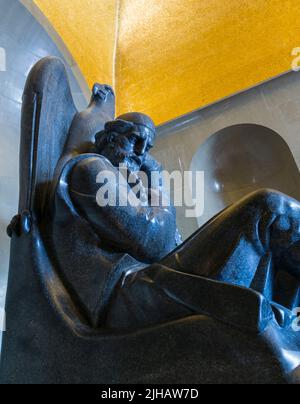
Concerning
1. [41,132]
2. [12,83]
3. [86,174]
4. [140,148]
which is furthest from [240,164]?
[86,174]

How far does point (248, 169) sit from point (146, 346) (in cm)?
289

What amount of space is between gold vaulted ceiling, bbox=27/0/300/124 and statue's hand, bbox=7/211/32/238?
2.67m

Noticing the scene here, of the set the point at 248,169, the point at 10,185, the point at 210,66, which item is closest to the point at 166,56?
the point at 210,66

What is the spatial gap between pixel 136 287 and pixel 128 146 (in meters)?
0.66

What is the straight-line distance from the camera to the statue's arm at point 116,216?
129 cm

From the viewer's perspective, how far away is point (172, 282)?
1.09m

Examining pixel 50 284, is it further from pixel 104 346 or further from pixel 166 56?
pixel 166 56

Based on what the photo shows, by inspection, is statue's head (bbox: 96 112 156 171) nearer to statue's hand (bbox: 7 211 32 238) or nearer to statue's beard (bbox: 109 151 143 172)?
statue's beard (bbox: 109 151 143 172)

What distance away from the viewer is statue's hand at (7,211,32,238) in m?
1.39

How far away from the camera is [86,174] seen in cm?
132

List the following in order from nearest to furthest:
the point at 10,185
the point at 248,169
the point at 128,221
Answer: the point at 128,221
the point at 10,185
the point at 248,169

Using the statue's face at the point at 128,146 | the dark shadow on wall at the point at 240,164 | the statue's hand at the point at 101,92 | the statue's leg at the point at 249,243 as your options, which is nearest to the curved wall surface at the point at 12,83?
the statue's hand at the point at 101,92

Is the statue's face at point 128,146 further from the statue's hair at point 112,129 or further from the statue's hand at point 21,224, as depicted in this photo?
the statue's hand at point 21,224

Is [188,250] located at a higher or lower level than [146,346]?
higher
